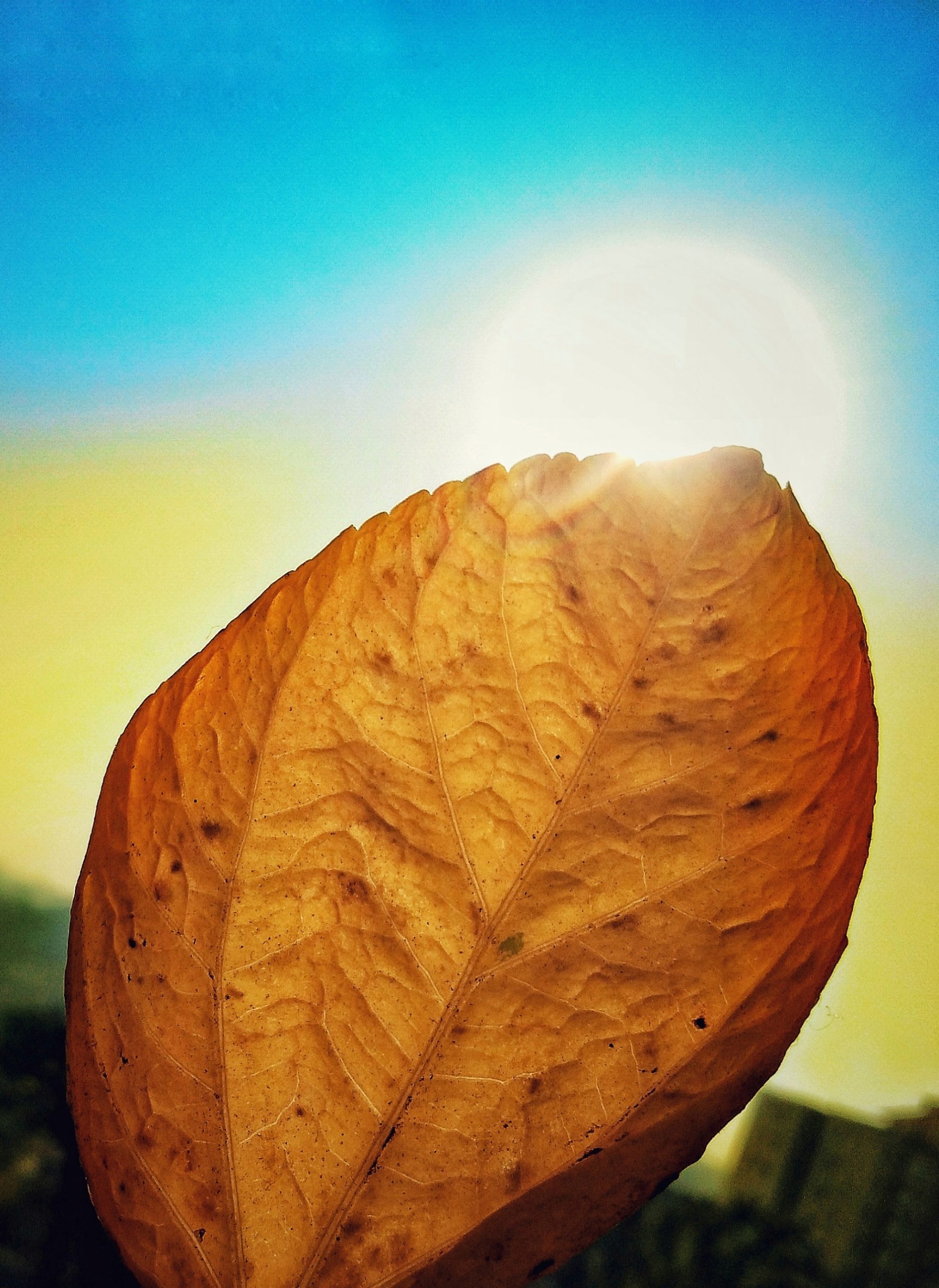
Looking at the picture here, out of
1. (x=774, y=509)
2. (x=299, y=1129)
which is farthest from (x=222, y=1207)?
(x=774, y=509)

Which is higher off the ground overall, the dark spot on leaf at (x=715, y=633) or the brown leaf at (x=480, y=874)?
the dark spot on leaf at (x=715, y=633)

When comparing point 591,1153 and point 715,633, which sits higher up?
point 715,633

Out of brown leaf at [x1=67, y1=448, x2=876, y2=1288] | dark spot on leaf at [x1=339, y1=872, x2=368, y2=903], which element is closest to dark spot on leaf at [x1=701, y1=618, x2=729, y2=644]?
brown leaf at [x1=67, y1=448, x2=876, y2=1288]

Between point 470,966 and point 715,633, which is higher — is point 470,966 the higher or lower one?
the lower one

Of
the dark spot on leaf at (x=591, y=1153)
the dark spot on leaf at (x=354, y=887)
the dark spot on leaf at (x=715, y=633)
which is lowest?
the dark spot on leaf at (x=591, y=1153)

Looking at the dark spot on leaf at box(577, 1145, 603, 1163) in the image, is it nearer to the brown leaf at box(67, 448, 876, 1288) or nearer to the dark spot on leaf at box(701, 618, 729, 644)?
the brown leaf at box(67, 448, 876, 1288)

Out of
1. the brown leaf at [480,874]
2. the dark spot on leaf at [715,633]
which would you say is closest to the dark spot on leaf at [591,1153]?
the brown leaf at [480,874]

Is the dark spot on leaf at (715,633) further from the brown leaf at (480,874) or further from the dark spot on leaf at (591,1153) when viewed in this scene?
the dark spot on leaf at (591,1153)

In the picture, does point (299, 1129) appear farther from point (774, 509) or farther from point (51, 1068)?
point (51, 1068)
